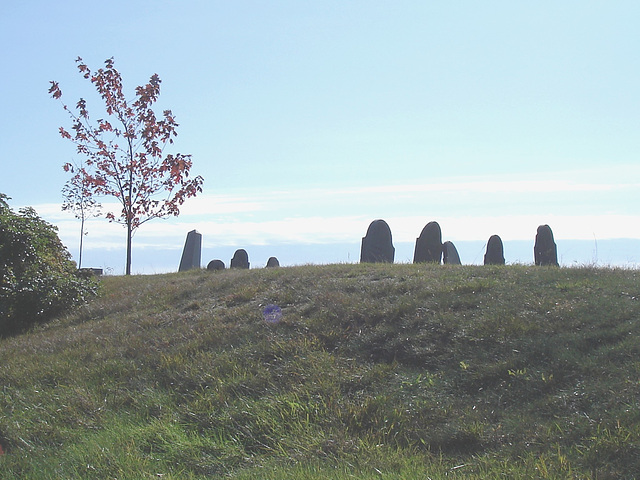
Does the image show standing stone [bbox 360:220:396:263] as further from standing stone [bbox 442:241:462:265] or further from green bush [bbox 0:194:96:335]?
green bush [bbox 0:194:96:335]

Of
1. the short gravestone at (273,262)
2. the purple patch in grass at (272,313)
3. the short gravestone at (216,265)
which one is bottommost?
the purple patch in grass at (272,313)

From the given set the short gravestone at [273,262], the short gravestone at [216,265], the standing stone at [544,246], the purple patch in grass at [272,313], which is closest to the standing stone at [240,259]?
the short gravestone at [273,262]

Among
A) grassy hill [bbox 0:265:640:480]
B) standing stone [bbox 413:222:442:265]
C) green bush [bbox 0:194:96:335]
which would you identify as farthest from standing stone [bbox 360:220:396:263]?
green bush [bbox 0:194:96:335]

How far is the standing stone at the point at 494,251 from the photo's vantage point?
17000 millimetres

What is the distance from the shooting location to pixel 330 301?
9086 millimetres

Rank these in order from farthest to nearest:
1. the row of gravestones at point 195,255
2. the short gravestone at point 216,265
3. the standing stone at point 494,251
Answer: the row of gravestones at point 195,255 < the standing stone at point 494,251 < the short gravestone at point 216,265

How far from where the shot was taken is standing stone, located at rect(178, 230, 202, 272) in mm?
21250

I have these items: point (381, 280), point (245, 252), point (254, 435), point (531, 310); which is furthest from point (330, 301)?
point (245, 252)

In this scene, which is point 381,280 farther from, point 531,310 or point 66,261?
point 66,261

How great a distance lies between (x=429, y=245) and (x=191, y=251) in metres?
8.96

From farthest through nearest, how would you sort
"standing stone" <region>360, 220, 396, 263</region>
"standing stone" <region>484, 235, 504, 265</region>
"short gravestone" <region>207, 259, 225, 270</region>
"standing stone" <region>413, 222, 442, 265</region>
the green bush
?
"standing stone" <region>484, 235, 504, 265</region> → "short gravestone" <region>207, 259, 225, 270</region> → "standing stone" <region>360, 220, 396, 263</region> → "standing stone" <region>413, 222, 442, 265</region> → the green bush

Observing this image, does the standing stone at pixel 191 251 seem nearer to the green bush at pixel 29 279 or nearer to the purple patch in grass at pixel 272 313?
the green bush at pixel 29 279

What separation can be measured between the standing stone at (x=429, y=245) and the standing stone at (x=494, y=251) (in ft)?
6.45

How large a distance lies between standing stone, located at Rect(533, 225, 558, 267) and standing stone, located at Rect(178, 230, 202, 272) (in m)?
10.5
